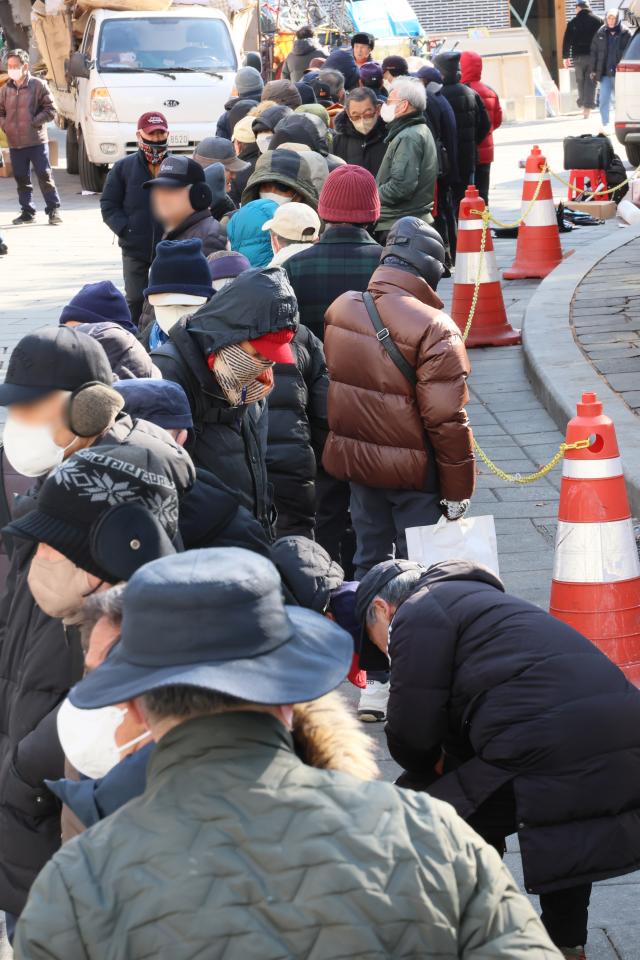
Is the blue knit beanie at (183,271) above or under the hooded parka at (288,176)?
above

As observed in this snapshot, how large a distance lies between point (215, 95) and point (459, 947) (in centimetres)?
1969

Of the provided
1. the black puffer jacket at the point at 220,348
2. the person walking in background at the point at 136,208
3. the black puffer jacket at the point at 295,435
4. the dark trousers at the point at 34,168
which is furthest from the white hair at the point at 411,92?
the dark trousers at the point at 34,168

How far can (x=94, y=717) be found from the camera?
A: 256 centimetres

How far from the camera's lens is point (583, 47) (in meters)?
29.4

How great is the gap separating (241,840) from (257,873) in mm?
43

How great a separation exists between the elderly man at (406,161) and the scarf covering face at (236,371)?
5992mm

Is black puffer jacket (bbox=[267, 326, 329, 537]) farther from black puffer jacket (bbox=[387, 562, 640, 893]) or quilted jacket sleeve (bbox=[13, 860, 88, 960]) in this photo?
quilted jacket sleeve (bbox=[13, 860, 88, 960])

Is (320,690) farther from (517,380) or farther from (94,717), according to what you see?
(517,380)

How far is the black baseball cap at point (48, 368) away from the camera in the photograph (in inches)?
132

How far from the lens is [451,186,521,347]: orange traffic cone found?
10.7 meters

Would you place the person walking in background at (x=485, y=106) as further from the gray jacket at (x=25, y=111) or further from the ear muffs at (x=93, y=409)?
the ear muffs at (x=93, y=409)

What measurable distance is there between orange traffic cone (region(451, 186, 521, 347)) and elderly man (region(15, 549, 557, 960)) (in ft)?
29.5

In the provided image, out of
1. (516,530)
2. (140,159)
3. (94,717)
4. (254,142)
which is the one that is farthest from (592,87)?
(94,717)

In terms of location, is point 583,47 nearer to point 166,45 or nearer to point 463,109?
point 166,45
